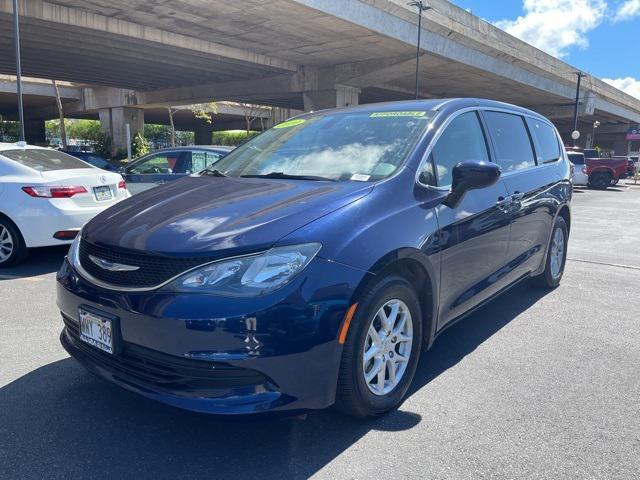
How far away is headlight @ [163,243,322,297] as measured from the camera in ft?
7.77

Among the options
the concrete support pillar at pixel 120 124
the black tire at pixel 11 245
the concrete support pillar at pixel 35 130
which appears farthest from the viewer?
the concrete support pillar at pixel 35 130

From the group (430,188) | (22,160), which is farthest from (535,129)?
(22,160)

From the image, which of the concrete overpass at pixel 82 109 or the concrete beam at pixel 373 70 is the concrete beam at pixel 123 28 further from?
the concrete overpass at pixel 82 109

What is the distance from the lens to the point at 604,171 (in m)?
25.0

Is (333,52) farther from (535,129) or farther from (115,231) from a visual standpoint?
(115,231)

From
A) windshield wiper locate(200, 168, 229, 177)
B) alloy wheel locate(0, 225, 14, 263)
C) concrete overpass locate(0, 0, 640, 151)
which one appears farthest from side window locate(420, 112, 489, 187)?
concrete overpass locate(0, 0, 640, 151)

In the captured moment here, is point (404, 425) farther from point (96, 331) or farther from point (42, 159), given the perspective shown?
point (42, 159)

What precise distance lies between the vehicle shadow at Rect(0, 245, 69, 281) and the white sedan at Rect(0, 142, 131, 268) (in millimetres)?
159

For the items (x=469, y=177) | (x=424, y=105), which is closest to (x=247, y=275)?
(x=469, y=177)

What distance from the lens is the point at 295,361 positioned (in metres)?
2.39

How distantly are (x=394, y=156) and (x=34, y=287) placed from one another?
4.20 meters

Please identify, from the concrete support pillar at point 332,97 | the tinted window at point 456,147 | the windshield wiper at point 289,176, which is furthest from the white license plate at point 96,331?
the concrete support pillar at point 332,97

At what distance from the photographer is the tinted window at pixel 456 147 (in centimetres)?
340

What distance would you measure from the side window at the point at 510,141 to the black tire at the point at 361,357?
5.95ft
